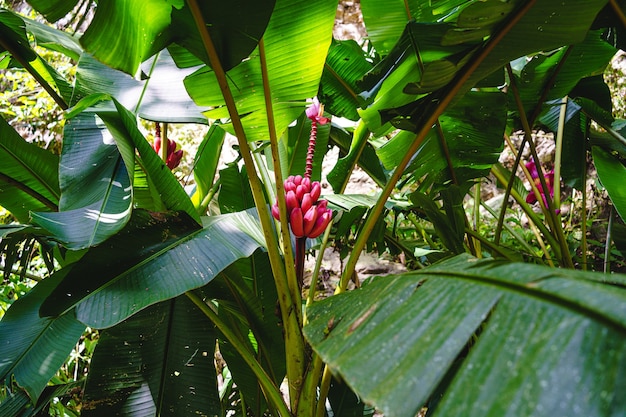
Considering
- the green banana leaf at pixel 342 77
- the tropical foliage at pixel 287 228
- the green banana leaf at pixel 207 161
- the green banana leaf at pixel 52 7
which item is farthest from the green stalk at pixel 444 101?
the green banana leaf at pixel 52 7

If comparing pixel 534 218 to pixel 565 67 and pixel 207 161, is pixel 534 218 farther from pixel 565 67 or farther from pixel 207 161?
pixel 207 161

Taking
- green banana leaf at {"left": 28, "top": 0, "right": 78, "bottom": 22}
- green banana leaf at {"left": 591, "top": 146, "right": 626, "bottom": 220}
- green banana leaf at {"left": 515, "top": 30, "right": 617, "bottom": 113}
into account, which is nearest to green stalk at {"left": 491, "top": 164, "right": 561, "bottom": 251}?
green banana leaf at {"left": 591, "top": 146, "right": 626, "bottom": 220}

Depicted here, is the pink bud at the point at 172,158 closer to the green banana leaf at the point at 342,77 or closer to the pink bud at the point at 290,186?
the green banana leaf at the point at 342,77

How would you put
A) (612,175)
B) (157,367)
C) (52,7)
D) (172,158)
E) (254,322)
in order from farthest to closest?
(612,175) → (172,158) → (254,322) → (157,367) → (52,7)

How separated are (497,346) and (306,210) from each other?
1.65ft

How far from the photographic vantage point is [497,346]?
0.98ft

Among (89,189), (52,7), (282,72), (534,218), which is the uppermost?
(52,7)

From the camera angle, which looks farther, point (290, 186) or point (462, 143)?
point (462, 143)

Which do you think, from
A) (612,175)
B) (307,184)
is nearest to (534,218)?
(612,175)

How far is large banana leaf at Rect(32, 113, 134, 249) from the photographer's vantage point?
2.06 ft

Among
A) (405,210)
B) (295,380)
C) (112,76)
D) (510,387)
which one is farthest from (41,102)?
(510,387)

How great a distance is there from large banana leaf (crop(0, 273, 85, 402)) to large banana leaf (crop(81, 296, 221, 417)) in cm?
11

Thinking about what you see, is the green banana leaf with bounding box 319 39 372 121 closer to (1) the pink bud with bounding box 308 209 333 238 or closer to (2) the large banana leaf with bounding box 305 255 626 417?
(1) the pink bud with bounding box 308 209 333 238

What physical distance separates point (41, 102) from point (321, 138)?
232 cm
